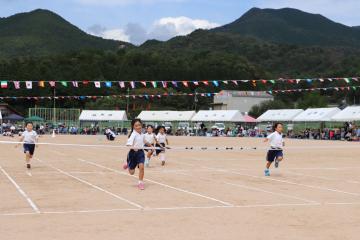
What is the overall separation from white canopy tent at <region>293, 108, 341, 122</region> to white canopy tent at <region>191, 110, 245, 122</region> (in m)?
10.4

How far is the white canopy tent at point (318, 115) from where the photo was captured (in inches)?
2359

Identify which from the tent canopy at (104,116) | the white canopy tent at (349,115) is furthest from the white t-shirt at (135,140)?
the tent canopy at (104,116)

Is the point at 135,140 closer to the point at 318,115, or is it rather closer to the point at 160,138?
the point at 160,138

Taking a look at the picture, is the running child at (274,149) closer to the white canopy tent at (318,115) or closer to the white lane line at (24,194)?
the white lane line at (24,194)

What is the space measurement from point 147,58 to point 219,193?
106 meters

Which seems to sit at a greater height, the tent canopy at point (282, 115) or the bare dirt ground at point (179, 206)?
the tent canopy at point (282, 115)

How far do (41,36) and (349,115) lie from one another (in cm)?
11373

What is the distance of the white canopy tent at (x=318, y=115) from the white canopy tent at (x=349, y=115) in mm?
1752

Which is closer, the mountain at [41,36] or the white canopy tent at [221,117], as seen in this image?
the white canopy tent at [221,117]

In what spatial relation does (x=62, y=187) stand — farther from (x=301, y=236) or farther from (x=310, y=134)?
(x=310, y=134)

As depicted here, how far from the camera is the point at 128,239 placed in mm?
7434

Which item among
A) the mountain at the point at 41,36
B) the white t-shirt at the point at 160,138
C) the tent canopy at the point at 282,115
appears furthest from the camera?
the mountain at the point at 41,36

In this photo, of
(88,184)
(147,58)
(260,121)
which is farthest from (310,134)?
(147,58)

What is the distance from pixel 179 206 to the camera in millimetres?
10531
